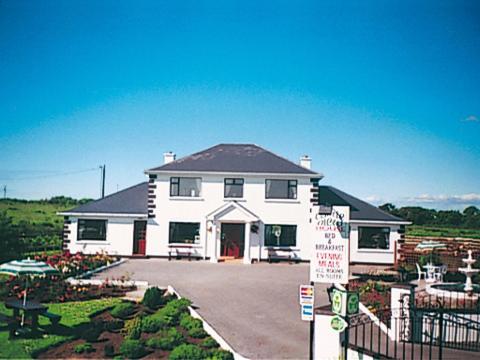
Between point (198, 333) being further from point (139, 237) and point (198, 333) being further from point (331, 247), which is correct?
point (139, 237)

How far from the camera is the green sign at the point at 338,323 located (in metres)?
6.87

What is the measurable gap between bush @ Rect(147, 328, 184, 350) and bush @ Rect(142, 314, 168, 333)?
0.29 meters

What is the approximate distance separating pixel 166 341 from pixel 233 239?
38.5 feet

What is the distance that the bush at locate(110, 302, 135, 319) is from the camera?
9609mm

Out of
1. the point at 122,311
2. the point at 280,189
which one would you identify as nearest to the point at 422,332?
the point at 122,311

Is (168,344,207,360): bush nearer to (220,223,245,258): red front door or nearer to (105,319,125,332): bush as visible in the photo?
(105,319,125,332): bush

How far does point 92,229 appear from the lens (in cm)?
1994

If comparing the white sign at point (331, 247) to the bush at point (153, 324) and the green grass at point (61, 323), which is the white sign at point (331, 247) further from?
the green grass at point (61, 323)

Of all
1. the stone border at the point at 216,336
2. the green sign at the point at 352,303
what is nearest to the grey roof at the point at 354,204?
the stone border at the point at 216,336

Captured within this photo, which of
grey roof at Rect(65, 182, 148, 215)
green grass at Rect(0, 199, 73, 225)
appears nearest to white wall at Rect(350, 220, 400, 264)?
grey roof at Rect(65, 182, 148, 215)

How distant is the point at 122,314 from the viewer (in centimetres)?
962

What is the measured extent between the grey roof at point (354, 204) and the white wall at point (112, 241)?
296 inches

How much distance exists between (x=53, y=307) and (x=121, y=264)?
7.44 m

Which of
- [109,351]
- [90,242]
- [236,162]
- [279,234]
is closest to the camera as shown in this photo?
[109,351]
